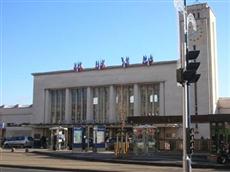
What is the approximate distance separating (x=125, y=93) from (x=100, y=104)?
503 centimetres

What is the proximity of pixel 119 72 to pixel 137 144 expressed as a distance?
1435 inches

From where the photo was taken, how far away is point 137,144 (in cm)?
4400

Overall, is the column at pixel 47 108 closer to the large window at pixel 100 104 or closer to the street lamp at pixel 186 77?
the large window at pixel 100 104

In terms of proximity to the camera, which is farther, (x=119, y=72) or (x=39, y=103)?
(x=39, y=103)

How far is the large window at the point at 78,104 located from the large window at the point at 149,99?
11.2 meters

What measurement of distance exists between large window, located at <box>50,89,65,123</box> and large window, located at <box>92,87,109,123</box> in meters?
6.72

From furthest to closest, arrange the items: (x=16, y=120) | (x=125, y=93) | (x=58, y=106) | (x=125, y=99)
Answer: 1. (x=16, y=120)
2. (x=58, y=106)
3. (x=125, y=93)
4. (x=125, y=99)

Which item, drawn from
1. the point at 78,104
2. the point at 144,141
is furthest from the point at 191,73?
the point at 78,104

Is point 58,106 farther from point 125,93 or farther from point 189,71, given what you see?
point 189,71

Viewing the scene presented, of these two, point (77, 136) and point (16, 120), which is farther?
point (16, 120)

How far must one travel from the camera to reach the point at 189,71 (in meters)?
16.8


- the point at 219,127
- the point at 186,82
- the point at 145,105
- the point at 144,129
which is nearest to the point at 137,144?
the point at 144,129

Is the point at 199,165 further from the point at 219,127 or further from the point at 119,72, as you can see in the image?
the point at 119,72

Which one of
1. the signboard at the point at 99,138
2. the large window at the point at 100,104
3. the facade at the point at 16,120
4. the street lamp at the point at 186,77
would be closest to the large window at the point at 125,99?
the large window at the point at 100,104
